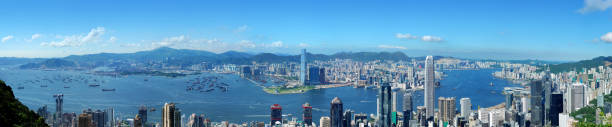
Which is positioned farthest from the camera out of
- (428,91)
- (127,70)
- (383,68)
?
(383,68)

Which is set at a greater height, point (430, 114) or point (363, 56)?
point (363, 56)

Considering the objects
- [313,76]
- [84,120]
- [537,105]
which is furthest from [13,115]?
[313,76]

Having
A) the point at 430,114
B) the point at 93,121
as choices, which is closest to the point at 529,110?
the point at 430,114

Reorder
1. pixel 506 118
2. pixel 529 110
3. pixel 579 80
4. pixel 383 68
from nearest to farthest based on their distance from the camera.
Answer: pixel 506 118
pixel 529 110
pixel 579 80
pixel 383 68

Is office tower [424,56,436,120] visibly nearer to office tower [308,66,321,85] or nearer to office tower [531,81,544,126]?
office tower [531,81,544,126]

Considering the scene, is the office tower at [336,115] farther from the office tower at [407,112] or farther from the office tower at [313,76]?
the office tower at [313,76]

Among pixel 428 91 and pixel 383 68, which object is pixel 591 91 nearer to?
pixel 428 91
